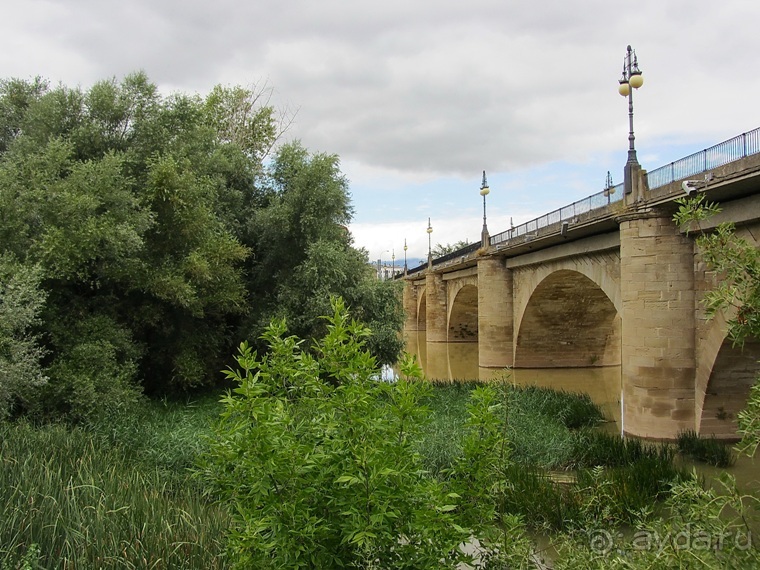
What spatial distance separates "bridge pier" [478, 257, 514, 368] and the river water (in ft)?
2.28

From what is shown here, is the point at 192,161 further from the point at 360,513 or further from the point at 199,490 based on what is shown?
the point at 360,513

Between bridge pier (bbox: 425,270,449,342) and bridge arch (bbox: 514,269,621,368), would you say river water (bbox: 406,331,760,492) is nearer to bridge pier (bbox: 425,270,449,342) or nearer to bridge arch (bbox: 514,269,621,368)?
bridge arch (bbox: 514,269,621,368)

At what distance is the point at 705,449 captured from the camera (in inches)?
467

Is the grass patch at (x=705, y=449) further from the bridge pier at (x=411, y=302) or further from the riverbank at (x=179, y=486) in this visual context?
the bridge pier at (x=411, y=302)

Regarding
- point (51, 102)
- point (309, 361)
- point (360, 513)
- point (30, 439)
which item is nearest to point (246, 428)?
point (309, 361)

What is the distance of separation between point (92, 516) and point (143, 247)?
29.8 feet

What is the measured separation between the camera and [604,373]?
26.5m

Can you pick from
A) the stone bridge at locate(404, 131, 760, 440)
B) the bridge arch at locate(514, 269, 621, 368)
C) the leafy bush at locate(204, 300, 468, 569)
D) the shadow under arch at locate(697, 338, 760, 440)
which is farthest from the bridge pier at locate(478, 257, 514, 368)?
the leafy bush at locate(204, 300, 468, 569)

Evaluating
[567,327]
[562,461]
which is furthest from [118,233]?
[567,327]

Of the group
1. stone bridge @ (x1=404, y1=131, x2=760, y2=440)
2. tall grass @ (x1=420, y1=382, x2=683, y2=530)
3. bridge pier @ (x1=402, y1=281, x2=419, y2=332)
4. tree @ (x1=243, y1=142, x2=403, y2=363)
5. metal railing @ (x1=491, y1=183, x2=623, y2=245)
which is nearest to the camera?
A: tall grass @ (x1=420, y1=382, x2=683, y2=530)

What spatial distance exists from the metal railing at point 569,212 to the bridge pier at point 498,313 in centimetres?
147

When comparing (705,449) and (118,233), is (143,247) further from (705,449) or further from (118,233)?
(705,449)

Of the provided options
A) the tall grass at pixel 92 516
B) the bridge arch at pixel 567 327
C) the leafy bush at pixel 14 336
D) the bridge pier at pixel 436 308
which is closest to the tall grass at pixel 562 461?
the tall grass at pixel 92 516

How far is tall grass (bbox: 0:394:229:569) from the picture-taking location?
516cm
